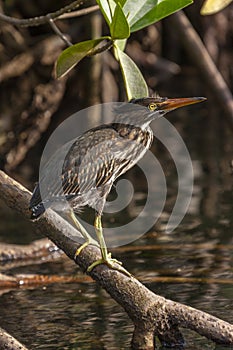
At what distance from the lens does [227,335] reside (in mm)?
3469

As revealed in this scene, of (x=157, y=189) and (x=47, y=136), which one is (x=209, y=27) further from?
(x=157, y=189)

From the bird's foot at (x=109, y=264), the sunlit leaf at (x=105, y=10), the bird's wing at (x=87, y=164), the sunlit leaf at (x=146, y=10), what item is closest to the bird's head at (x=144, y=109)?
the bird's wing at (x=87, y=164)

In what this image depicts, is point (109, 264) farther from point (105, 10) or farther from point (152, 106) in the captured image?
point (105, 10)

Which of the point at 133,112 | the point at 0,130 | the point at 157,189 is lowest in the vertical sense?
the point at 157,189

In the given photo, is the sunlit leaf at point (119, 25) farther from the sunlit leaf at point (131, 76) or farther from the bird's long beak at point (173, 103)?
the bird's long beak at point (173, 103)

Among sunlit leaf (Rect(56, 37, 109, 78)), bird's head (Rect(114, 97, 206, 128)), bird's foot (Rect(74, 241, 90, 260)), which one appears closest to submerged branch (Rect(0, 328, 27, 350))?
bird's foot (Rect(74, 241, 90, 260))

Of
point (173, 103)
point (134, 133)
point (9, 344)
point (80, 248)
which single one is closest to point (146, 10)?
point (173, 103)

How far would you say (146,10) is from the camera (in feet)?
12.2

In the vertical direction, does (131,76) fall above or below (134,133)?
above

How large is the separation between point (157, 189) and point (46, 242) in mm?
1504

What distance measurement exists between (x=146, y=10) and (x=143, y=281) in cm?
153

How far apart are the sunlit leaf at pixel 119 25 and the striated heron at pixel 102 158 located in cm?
53

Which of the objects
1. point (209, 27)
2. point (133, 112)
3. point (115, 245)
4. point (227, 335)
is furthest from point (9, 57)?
point (227, 335)

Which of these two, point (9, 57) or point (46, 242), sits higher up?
point (9, 57)
